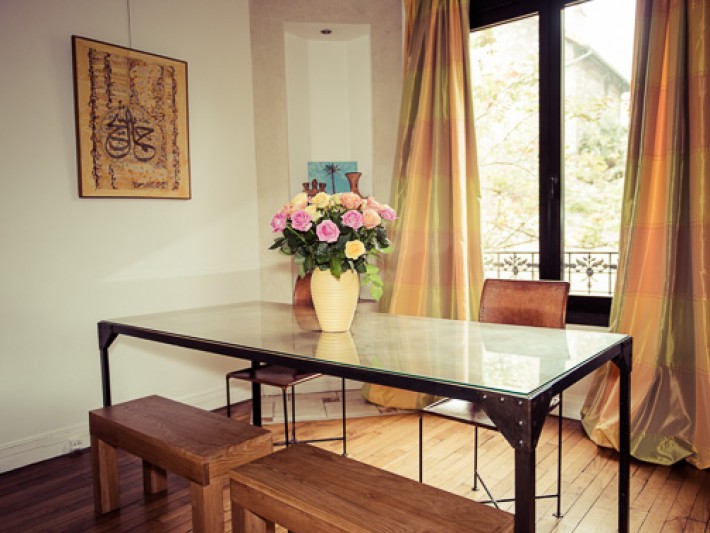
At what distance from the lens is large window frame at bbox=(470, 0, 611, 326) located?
10.7ft

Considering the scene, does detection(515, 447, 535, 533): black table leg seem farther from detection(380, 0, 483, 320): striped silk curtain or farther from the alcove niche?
the alcove niche

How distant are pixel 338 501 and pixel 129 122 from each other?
→ 2.58m

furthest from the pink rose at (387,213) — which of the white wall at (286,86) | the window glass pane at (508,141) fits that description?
the white wall at (286,86)

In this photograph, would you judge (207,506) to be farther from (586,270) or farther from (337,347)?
(586,270)

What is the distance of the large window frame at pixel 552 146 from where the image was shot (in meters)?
3.27

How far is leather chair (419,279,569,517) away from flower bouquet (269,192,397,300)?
570 millimetres

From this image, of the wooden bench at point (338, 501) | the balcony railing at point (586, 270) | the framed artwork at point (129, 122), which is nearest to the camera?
the wooden bench at point (338, 501)

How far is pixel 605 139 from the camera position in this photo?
3.24 metres

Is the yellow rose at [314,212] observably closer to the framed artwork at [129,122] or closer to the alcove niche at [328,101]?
the framed artwork at [129,122]

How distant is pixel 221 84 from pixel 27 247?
160 centimetres

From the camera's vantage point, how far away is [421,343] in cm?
179

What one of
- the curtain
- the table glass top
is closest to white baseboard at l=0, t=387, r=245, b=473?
the table glass top

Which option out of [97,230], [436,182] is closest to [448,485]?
[436,182]

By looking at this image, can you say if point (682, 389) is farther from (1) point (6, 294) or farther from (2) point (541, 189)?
(1) point (6, 294)
